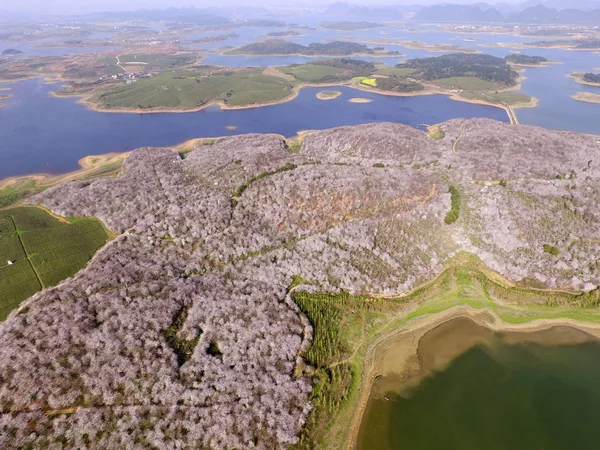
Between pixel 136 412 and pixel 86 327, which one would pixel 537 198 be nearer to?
pixel 136 412

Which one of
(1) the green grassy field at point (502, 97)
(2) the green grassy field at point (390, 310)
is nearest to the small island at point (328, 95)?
(1) the green grassy field at point (502, 97)

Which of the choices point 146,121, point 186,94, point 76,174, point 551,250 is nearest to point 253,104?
point 186,94

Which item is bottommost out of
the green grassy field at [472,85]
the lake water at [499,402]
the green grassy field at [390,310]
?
the lake water at [499,402]

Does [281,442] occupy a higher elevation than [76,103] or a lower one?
lower

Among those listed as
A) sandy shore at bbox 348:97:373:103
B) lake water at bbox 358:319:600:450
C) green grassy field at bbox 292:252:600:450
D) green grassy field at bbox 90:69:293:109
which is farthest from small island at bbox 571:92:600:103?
lake water at bbox 358:319:600:450

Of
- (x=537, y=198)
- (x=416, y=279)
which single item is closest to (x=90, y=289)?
(x=416, y=279)

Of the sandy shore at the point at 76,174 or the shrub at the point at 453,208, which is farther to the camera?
the sandy shore at the point at 76,174

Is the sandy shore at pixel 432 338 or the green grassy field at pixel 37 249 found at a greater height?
the green grassy field at pixel 37 249

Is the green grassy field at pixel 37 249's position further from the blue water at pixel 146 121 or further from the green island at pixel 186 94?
the green island at pixel 186 94
